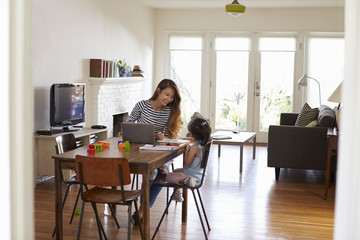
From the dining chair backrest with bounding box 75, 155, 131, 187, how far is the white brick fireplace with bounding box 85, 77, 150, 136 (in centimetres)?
402

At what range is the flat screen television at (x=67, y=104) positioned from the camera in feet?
19.7

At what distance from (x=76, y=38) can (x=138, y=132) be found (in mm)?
3062

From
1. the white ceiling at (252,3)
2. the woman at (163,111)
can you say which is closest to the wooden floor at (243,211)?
the woman at (163,111)

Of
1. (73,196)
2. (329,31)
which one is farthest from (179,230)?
(329,31)

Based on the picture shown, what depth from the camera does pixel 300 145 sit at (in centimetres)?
627

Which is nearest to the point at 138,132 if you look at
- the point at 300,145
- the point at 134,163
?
the point at 134,163

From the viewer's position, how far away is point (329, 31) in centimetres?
988

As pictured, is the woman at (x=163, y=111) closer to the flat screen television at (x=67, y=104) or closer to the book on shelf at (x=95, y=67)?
the flat screen television at (x=67, y=104)

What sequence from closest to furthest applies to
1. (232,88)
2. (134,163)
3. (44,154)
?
(134,163) < (44,154) < (232,88)

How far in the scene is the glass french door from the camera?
10.2 m

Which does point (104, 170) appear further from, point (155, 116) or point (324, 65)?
point (324, 65)

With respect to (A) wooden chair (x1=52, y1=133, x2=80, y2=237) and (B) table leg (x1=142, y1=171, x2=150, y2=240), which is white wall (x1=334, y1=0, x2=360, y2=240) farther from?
(A) wooden chair (x1=52, y1=133, x2=80, y2=237)
